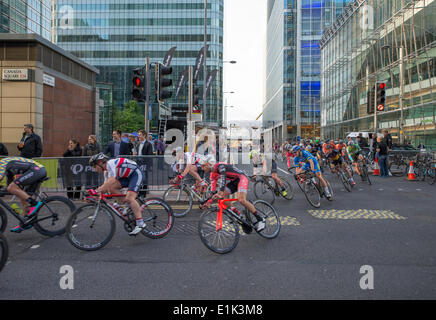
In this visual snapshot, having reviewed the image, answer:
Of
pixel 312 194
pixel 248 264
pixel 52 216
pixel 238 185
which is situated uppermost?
pixel 238 185

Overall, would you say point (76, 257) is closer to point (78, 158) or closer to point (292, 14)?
point (78, 158)

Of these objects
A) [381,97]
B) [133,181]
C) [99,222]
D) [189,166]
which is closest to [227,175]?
[133,181]

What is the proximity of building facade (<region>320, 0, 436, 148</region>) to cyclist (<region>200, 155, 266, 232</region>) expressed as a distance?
1956cm

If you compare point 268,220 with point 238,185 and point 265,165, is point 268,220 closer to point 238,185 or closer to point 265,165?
point 238,185

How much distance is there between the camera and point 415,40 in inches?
1184

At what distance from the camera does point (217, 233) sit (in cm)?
581

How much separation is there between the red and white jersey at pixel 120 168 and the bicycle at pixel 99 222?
37 centimetres

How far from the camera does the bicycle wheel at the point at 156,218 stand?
21.8 feet

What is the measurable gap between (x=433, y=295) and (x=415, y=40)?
31.4 metres

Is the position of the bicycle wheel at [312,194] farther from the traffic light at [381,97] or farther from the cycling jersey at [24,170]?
the traffic light at [381,97]

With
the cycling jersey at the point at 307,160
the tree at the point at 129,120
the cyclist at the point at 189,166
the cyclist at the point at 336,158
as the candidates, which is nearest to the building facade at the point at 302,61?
the tree at the point at 129,120

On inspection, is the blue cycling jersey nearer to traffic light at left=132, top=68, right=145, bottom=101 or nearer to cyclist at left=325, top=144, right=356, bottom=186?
cyclist at left=325, top=144, right=356, bottom=186

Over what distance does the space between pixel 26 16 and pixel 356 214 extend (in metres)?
76.3

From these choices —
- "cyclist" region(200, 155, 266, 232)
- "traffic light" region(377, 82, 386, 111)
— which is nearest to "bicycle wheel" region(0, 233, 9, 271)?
"cyclist" region(200, 155, 266, 232)
